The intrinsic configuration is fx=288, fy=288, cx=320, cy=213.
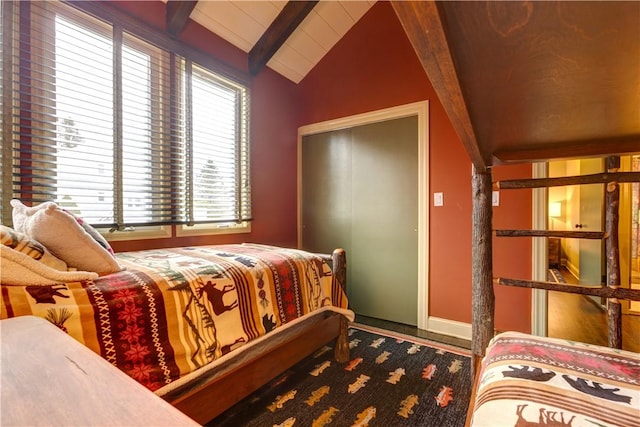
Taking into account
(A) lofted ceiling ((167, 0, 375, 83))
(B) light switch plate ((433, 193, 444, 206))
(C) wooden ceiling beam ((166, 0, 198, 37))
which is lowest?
(B) light switch plate ((433, 193, 444, 206))

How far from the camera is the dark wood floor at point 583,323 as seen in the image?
2.25 metres

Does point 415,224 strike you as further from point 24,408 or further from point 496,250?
point 24,408

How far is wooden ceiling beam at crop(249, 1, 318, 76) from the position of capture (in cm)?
247

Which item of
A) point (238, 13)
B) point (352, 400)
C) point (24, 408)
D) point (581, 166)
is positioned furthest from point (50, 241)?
point (581, 166)

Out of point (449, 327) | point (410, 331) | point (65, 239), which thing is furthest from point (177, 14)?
point (449, 327)

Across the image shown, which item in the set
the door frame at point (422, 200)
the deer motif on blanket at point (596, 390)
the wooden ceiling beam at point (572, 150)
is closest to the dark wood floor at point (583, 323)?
the door frame at point (422, 200)

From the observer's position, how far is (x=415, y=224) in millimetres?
2592

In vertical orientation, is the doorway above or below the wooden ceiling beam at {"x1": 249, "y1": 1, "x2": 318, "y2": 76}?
below

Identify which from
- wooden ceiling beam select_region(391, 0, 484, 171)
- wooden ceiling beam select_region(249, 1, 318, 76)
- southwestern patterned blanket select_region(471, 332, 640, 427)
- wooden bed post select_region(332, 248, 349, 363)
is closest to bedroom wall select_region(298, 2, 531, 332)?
wooden ceiling beam select_region(249, 1, 318, 76)

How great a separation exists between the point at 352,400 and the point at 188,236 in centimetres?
169

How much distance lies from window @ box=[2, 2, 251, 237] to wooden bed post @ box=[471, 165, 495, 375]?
79.0 inches

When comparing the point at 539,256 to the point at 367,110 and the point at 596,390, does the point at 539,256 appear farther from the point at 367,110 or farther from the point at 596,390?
the point at 367,110

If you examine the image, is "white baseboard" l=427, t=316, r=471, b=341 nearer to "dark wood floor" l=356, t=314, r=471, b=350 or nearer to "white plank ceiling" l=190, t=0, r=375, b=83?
"dark wood floor" l=356, t=314, r=471, b=350

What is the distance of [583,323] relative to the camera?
2.60m
